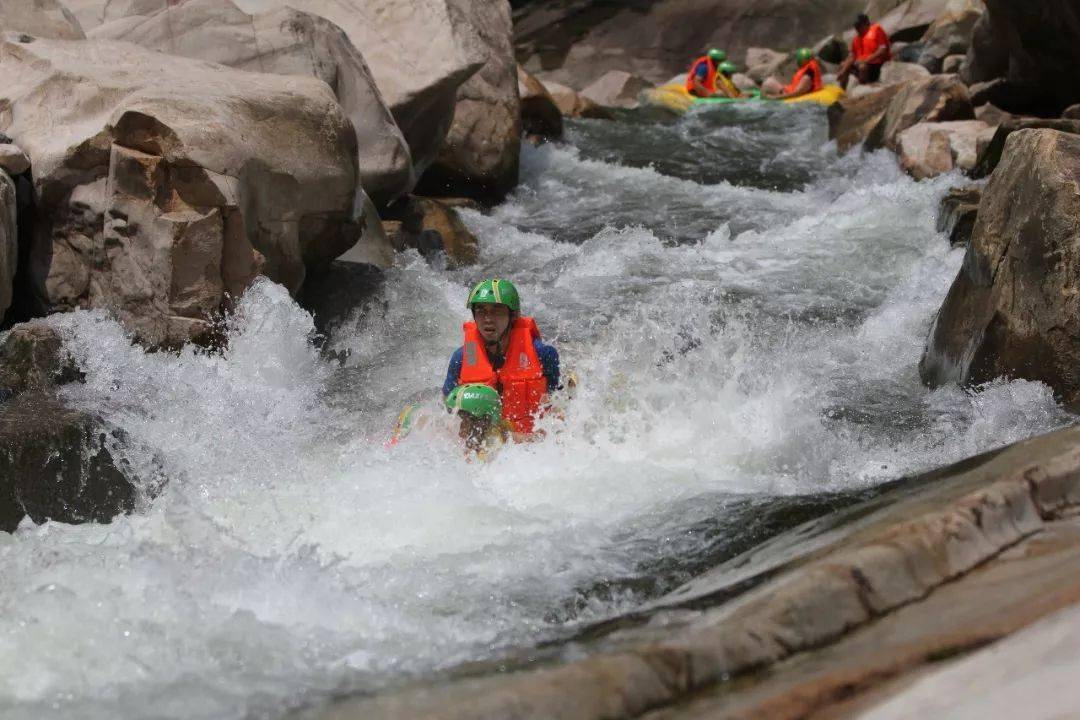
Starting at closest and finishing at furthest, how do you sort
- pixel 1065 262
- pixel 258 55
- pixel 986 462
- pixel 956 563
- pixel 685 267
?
pixel 956 563, pixel 986 462, pixel 1065 262, pixel 258 55, pixel 685 267

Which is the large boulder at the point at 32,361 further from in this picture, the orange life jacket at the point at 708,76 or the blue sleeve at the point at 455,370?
the orange life jacket at the point at 708,76

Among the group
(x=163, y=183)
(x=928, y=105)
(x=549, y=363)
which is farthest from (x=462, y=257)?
(x=928, y=105)

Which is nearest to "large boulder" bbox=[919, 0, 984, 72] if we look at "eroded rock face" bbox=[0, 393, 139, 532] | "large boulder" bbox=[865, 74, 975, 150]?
"large boulder" bbox=[865, 74, 975, 150]

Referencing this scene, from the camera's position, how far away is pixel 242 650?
3248 mm

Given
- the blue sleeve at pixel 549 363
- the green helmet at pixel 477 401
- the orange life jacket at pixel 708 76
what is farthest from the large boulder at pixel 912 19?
the green helmet at pixel 477 401

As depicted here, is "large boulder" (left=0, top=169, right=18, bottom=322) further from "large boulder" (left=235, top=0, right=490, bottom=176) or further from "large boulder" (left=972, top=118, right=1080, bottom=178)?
"large boulder" (left=972, top=118, right=1080, bottom=178)

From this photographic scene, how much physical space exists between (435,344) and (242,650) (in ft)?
16.2

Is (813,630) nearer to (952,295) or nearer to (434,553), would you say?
(434,553)

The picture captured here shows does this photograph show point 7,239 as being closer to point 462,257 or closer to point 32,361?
point 32,361

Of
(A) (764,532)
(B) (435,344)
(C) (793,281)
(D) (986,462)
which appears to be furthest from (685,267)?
(D) (986,462)

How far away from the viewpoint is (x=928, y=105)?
11.8 metres

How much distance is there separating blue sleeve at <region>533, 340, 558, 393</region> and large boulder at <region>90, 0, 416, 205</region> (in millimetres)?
3219

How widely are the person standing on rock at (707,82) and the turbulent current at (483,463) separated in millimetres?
7466

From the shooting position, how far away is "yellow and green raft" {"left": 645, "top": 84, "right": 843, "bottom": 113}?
17.4 meters
